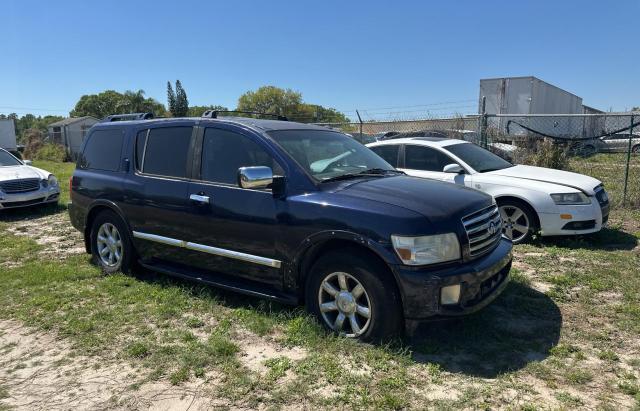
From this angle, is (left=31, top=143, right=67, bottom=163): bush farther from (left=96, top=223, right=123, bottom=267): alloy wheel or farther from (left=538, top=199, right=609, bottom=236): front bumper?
(left=538, top=199, right=609, bottom=236): front bumper

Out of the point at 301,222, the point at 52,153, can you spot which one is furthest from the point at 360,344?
the point at 52,153

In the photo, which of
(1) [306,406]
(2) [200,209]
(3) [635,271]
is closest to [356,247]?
(1) [306,406]

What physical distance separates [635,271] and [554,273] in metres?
0.92

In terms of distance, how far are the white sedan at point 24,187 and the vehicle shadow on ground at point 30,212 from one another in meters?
0.23

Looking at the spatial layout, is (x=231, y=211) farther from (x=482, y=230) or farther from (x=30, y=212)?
(x=30, y=212)

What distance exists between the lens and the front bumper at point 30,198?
31.7ft

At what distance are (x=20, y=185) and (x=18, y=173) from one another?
42 centimetres

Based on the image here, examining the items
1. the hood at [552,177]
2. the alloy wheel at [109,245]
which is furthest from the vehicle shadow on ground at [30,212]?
the hood at [552,177]

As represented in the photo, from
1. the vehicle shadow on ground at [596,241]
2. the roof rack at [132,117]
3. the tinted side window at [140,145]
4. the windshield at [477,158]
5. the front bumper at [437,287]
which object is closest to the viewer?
the front bumper at [437,287]

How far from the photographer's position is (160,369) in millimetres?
3551

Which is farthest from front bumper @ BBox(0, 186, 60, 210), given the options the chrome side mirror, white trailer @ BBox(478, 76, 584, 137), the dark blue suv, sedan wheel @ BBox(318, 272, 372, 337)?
white trailer @ BBox(478, 76, 584, 137)

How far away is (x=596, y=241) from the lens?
695cm

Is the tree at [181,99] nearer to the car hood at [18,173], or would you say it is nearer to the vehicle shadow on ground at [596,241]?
the car hood at [18,173]

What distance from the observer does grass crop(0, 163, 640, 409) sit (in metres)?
3.17
